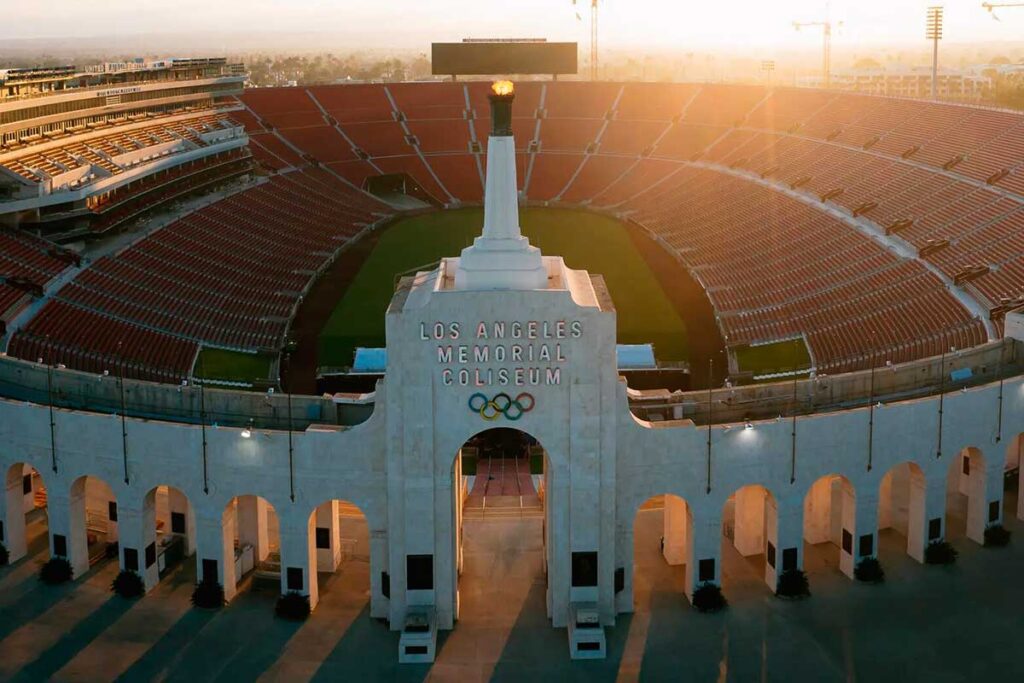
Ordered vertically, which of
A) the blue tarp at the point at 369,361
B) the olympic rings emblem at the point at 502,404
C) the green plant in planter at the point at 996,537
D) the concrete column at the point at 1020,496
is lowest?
the green plant in planter at the point at 996,537

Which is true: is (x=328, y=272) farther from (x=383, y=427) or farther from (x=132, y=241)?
(x=383, y=427)

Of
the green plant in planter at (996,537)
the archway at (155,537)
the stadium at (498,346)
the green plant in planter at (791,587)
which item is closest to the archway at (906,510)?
the stadium at (498,346)

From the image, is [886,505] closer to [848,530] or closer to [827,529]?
[827,529]

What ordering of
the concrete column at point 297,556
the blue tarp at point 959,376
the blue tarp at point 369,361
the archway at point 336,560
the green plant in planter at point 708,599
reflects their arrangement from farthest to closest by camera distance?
the blue tarp at point 369,361, the blue tarp at point 959,376, the archway at point 336,560, the green plant in planter at point 708,599, the concrete column at point 297,556

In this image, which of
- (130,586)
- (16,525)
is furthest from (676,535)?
(16,525)

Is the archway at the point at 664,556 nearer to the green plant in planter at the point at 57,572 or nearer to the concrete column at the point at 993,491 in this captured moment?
the concrete column at the point at 993,491
